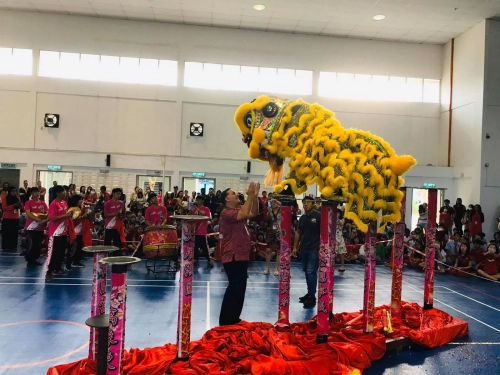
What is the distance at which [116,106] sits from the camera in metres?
15.5

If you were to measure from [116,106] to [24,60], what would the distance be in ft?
12.4

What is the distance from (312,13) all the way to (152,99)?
6686 millimetres

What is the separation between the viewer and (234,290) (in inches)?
181

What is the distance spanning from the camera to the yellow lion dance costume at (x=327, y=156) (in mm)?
4215

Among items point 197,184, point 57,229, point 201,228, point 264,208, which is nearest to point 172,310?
point 57,229

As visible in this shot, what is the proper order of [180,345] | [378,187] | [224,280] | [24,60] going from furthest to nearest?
[24,60], [224,280], [378,187], [180,345]

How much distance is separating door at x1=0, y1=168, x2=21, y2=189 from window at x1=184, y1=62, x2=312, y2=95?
23.9 feet

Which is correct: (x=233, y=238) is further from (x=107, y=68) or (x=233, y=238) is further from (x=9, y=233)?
(x=107, y=68)

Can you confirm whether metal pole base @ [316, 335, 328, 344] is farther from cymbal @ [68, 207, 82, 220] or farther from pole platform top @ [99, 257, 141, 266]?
cymbal @ [68, 207, 82, 220]

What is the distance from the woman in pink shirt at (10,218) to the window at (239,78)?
7769mm

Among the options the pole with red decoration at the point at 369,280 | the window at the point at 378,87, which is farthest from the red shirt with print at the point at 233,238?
the window at the point at 378,87

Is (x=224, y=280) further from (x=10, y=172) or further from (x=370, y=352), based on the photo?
(x=10, y=172)

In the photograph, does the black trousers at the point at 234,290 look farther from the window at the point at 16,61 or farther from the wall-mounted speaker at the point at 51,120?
the window at the point at 16,61

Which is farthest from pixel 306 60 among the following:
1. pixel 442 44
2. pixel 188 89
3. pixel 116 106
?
pixel 116 106
